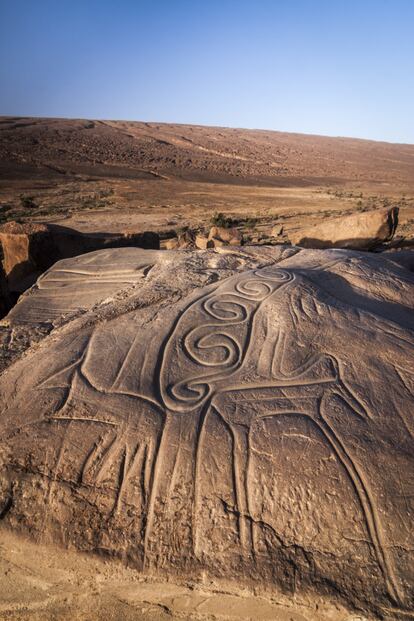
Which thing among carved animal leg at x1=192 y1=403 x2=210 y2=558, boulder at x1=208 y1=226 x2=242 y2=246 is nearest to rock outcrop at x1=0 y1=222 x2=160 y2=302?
boulder at x1=208 y1=226 x2=242 y2=246

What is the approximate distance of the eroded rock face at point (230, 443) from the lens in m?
2.28

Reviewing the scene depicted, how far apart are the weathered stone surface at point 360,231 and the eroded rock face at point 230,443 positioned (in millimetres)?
5121

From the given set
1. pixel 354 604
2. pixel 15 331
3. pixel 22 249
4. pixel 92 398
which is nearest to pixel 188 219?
pixel 22 249

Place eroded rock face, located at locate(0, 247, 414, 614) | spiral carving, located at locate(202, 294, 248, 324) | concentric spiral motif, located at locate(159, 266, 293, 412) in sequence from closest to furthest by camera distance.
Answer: eroded rock face, located at locate(0, 247, 414, 614) → concentric spiral motif, located at locate(159, 266, 293, 412) → spiral carving, located at locate(202, 294, 248, 324)

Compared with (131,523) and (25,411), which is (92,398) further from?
(131,523)

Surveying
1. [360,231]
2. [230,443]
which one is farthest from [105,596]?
[360,231]

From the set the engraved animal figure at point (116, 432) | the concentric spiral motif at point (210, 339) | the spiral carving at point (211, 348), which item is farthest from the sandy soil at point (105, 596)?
the spiral carving at point (211, 348)

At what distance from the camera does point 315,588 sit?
216cm

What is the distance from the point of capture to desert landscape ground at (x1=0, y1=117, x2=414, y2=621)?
2.24m

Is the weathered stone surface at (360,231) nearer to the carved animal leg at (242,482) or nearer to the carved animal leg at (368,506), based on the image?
the carved animal leg at (368,506)

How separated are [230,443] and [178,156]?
43.6 m

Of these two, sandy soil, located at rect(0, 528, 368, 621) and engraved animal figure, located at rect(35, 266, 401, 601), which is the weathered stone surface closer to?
engraved animal figure, located at rect(35, 266, 401, 601)

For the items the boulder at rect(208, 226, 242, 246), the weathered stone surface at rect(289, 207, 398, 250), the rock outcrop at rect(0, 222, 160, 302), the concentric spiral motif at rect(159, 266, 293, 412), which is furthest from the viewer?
the boulder at rect(208, 226, 242, 246)

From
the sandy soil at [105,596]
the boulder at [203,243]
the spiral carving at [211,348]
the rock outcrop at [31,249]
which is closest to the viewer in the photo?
the sandy soil at [105,596]
